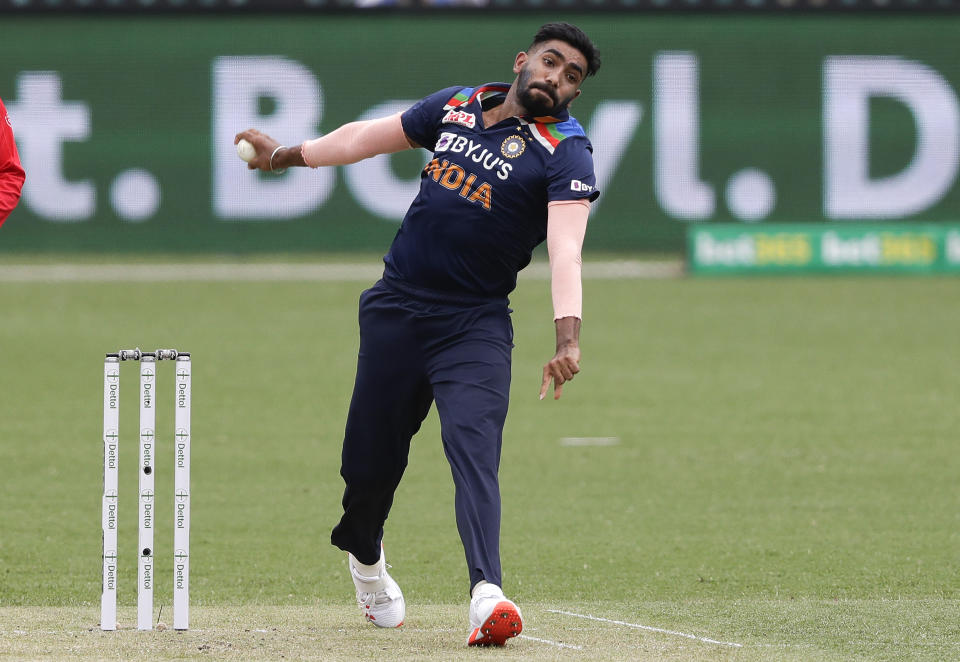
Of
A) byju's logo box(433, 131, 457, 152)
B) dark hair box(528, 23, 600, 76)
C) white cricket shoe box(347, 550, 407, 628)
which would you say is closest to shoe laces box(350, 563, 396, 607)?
white cricket shoe box(347, 550, 407, 628)

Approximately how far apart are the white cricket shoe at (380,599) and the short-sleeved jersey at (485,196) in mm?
1099

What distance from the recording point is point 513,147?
597 centimetres

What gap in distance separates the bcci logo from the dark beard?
115mm

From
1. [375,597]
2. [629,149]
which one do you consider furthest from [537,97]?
[629,149]

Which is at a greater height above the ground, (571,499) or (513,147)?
(513,147)

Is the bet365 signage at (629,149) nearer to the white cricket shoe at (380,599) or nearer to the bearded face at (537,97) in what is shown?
the white cricket shoe at (380,599)

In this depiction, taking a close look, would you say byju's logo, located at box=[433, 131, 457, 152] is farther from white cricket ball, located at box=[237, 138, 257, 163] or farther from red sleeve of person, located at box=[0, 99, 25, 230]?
red sleeve of person, located at box=[0, 99, 25, 230]

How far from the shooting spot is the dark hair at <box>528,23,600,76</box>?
19.8 ft

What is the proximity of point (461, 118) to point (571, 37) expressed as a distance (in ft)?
1.56

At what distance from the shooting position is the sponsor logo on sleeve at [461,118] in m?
6.06

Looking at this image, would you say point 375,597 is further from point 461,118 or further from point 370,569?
point 461,118

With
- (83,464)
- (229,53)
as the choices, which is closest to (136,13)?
(229,53)

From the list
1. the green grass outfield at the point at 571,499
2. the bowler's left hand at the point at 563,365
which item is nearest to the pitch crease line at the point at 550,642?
the green grass outfield at the point at 571,499

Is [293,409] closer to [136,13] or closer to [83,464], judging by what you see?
[83,464]
